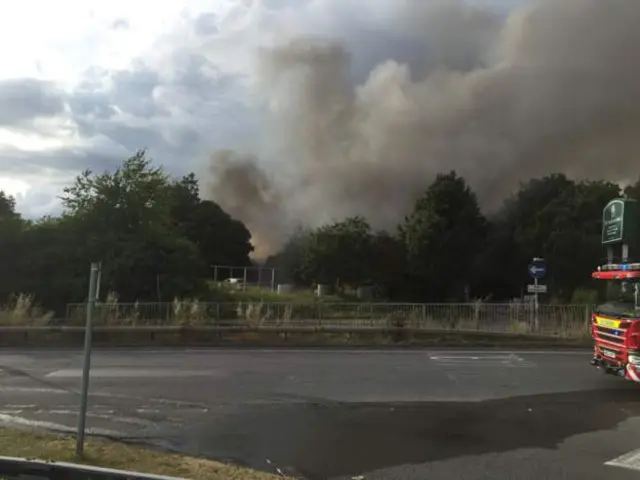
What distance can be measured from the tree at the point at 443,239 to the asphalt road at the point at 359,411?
26965 mm

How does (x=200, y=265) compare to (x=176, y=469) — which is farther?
(x=200, y=265)

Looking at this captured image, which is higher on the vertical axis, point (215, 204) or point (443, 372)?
point (215, 204)

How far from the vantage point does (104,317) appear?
21.4 m

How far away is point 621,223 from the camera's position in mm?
12961

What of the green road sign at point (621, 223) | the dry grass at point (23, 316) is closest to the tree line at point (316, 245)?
the dry grass at point (23, 316)

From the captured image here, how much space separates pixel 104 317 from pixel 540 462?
17060mm

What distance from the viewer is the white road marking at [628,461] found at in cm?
665

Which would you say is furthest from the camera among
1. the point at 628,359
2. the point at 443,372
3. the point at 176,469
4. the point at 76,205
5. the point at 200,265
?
the point at 200,265

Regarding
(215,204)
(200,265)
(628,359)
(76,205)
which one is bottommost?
(628,359)

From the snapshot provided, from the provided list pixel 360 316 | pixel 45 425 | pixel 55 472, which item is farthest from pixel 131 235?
pixel 55 472

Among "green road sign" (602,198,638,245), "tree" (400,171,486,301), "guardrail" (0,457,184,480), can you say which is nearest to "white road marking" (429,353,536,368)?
"green road sign" (602,198,638,245)

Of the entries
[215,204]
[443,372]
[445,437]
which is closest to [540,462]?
[445,437]

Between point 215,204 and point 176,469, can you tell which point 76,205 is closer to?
point 176,469

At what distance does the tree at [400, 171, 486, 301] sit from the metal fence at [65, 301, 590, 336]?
69.0ft
